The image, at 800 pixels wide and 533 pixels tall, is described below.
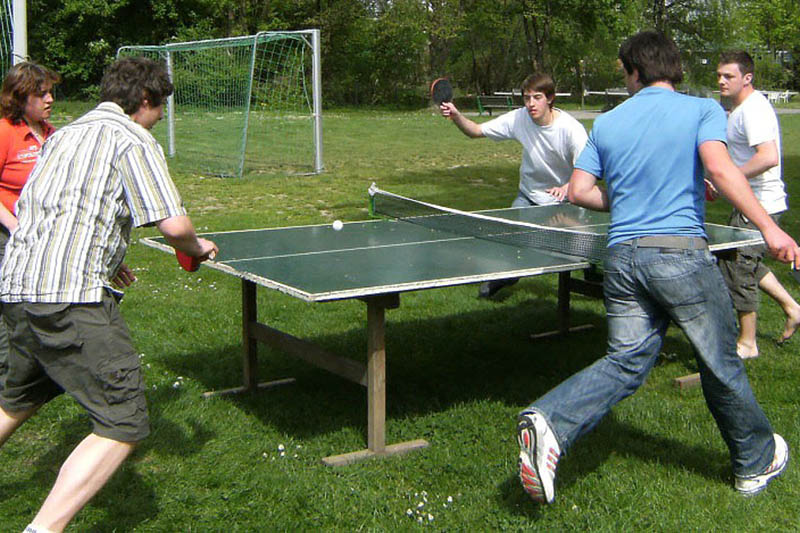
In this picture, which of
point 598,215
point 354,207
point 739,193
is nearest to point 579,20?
point 354,207

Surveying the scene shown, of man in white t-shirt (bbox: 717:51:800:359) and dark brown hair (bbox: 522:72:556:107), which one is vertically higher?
dark brown hair (bbox: 522:72:556:107)

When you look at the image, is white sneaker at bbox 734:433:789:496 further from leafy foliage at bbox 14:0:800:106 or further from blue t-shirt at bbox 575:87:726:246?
leafy foliage at bbox 14:0:800:106

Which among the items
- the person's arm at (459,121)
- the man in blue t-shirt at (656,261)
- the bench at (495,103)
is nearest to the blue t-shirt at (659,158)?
the man in blue t-shirt at (656,261)

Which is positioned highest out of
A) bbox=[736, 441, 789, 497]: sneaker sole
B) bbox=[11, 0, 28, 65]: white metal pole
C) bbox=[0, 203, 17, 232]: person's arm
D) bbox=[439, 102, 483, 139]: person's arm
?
bbox=[11, 0, 28, 65]: white metal pole

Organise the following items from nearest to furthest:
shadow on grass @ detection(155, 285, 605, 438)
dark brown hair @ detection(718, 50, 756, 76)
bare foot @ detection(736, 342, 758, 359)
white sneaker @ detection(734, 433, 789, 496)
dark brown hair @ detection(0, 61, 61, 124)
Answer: white sneaker @ detection(734, 433, 789, 496) → dark brown hair @ detection(0, 61, 61, 124) → shadow on grass @ detection(155, 285, 605, 438) → dark brown hair @ detection(718, 50, 756, 76) → bare foot @ detection(736, 342, 758, 359)

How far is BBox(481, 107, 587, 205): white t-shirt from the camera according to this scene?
22.3 feet

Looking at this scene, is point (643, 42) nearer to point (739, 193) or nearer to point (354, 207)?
point (739, 193)

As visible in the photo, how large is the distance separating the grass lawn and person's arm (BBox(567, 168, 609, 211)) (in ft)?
4.04

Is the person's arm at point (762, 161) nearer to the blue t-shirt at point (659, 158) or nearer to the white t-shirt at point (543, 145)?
the white t-shirt at point (543, 145)

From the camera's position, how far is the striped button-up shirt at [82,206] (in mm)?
3270

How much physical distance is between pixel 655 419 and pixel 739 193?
170 cm

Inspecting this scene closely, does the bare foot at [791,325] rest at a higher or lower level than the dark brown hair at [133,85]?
lower

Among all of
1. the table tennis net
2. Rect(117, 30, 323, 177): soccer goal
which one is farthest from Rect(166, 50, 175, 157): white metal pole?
the table tennis net

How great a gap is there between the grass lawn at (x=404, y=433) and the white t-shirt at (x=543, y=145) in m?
1.03
